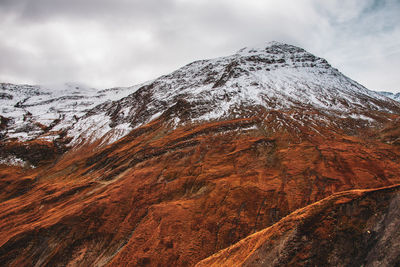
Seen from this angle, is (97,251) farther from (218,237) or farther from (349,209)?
(349,209)

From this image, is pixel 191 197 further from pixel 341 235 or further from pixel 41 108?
pixel 41 108

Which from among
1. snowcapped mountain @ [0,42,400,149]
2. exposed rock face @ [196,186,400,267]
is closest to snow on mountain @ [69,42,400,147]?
snowcapped mountain @ [0,42,400,149]

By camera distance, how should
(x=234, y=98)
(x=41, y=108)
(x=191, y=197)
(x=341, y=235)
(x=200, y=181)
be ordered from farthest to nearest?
(x=41, y=108) < (x=234, y=98) < (x=200, y=181) < (x=191, y=197) < (x=341, y=235)

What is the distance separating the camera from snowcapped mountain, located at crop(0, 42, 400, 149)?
50.7 m

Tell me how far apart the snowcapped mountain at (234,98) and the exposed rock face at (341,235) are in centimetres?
3556

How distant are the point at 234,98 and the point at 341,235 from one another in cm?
4986

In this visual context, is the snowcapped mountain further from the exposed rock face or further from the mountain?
the exposed rock face

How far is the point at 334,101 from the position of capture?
57.6m

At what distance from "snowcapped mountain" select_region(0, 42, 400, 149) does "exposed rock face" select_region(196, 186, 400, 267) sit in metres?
35.6

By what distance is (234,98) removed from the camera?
54906 millimetres

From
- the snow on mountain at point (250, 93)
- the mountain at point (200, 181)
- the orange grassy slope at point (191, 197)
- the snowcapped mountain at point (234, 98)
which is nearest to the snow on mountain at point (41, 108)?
the snowcapped mountain at point (234, 98)

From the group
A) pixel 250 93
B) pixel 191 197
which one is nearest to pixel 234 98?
pixel 250 93

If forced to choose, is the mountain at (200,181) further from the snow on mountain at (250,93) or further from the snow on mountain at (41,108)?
the snow on mountain at (41,108)

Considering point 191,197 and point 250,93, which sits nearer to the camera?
point 191,197
